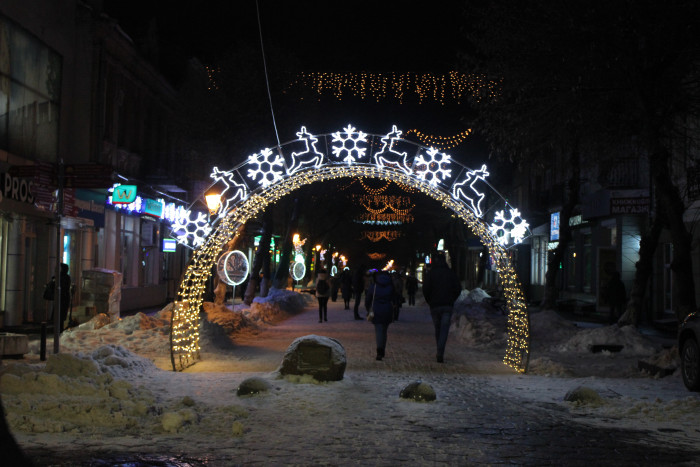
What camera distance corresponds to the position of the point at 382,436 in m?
7.16

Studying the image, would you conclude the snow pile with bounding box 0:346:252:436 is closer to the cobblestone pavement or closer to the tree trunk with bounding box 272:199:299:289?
the cobblestone pavement

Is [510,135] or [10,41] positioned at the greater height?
[10,41]

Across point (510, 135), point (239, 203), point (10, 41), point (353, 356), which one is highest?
point (10, 41)

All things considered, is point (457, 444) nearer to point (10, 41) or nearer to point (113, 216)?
point (10, 41)

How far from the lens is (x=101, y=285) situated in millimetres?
18781

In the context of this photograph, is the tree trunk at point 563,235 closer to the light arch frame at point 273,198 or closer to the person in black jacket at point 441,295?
the light arch frame at point 273,198

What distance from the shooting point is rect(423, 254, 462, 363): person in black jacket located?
13078 mm

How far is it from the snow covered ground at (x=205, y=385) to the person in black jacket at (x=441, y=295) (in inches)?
45.2

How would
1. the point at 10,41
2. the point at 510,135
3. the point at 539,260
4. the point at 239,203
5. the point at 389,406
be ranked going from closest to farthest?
the point at 389,406
the point at 239,203
the point at 510,135
the point at 10,41
the point at 539,260

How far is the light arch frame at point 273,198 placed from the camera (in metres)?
13.0

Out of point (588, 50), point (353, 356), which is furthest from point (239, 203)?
point (588, 50)

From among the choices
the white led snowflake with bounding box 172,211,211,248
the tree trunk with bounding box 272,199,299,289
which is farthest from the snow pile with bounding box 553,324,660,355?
the tree trunk with bounding box 272,199,299,289

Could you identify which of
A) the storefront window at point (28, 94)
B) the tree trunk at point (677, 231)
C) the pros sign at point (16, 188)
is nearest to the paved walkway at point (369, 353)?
the tree trunk at point (677, 231)

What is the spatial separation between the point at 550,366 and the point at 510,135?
4.76 metres
